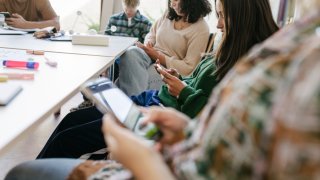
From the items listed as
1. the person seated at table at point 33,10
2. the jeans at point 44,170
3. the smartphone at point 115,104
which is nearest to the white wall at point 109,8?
the person seated at table at point 33,10

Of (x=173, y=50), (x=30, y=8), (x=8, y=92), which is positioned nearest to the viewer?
(x=8, y=92)

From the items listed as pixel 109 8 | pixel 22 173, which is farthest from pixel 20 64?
pixel 109 8

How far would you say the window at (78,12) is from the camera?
4.04m

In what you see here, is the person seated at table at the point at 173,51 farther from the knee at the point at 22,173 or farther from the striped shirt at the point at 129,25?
the knee at the point at 22,173

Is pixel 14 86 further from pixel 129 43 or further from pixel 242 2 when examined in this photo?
pixel 129 43

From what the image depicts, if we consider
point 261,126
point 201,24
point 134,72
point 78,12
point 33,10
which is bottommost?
point 134,72

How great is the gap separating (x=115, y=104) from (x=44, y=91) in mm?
356

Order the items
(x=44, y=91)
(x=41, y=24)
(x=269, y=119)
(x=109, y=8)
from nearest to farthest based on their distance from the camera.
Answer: (x=269, y=119)
(x=44, y=91)
(x=41, y=24)
(x=109, y=8)

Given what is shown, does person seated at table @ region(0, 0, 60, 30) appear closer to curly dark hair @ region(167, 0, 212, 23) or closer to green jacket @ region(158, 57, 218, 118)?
curly dark hair @ region(167, 0, 212, 23)

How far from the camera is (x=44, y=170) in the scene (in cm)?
100

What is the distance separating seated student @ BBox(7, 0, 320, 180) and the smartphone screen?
319 mm

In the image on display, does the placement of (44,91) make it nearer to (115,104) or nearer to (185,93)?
(115,104)

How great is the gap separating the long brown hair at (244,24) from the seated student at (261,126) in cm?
85

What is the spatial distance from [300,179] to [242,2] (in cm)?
103
